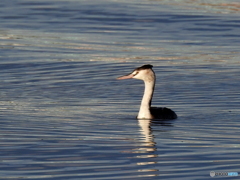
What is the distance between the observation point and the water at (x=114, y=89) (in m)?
9.12

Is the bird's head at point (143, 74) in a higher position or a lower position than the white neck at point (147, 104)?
higher

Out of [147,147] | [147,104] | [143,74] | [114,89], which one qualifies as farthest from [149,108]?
[147,147]

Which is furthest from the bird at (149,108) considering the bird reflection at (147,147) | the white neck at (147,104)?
the bird reflection at (147,147)

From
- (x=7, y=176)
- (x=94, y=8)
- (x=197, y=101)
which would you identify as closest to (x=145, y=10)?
(x=94, y=8)

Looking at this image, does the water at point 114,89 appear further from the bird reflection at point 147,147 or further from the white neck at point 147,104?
the white neck at point 147,104

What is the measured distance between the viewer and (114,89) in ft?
52.5

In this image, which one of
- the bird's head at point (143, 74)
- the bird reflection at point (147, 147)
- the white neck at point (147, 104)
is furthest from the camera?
the bird's head at point (143, 74)

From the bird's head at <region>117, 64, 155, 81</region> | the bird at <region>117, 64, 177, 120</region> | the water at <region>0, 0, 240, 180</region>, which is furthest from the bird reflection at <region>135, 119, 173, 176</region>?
the bird's head at <region>117, 64, 155, 81</region>

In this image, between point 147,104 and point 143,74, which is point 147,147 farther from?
point 143,74

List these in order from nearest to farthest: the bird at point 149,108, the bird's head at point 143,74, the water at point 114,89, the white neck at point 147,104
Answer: the water at point 114,89, the bird at point 149,108, the white neck at point 147,104, the bird's head at point 143,74

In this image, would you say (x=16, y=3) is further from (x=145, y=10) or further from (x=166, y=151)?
(x=166, y=151)

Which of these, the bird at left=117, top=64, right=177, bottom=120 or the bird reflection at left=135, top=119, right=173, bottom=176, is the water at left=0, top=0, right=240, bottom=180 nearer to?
the bird reflection at left=135, top=119, right=173, bottom=176

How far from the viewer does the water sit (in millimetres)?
9125

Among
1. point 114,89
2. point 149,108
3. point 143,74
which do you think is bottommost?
point 114,89
